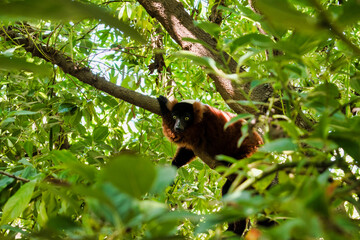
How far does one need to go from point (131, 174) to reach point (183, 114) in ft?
10.8

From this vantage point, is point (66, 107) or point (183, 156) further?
point (183, 156)

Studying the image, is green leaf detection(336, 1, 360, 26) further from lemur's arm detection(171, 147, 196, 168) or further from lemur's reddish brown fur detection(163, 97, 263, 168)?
lemur's arm detection(171, 147, 196, 168)

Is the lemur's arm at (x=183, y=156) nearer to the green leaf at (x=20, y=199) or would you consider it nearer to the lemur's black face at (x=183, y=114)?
the lemur's black face at (x=183, y=114)

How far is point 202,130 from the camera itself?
368 cm

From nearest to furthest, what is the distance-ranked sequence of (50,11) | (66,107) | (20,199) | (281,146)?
(50,11)
(281,146)
(20,199)
(66,107)

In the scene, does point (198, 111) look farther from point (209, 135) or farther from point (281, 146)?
point (281, 146)

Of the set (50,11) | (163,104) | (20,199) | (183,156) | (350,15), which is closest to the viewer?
(50,11)

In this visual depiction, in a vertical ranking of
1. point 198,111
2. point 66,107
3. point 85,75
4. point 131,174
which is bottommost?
point 198,111

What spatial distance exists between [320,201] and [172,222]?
183mm

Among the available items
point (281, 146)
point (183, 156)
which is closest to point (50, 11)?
point (281, 146)

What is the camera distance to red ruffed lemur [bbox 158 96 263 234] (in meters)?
3.53

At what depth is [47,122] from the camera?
3227mm

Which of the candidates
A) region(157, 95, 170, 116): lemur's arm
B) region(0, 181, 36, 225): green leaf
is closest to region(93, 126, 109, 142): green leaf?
region(157, 95, 170, 116): lemur's arm

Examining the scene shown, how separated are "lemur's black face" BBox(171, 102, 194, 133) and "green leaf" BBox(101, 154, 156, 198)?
323 centimetres
